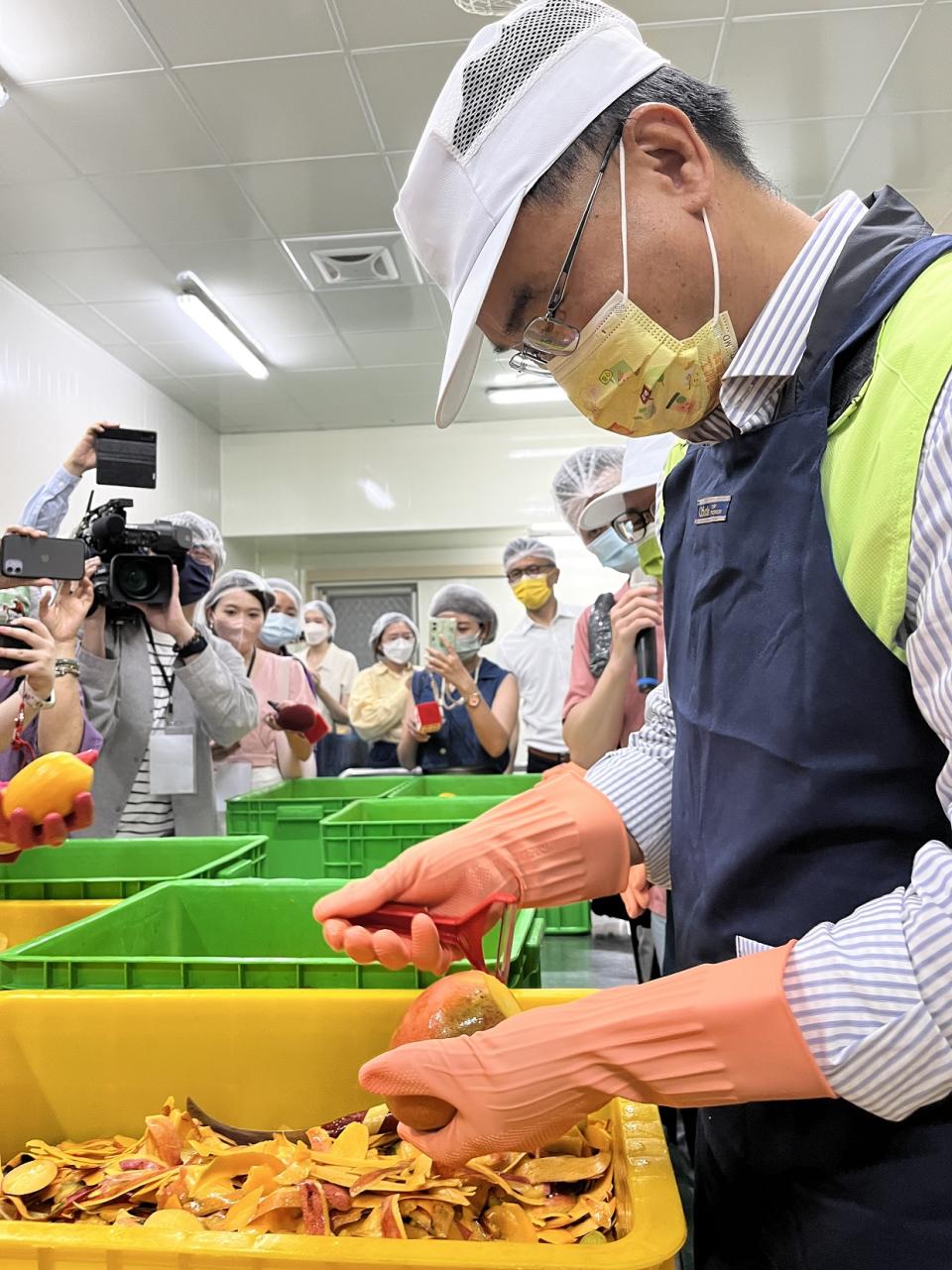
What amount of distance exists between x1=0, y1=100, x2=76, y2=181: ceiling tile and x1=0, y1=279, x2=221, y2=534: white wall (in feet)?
3.41

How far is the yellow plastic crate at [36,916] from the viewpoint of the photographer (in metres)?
1.35

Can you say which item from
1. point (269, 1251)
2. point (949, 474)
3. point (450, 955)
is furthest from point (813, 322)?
point (269, 1251)

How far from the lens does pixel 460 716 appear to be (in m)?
3.39

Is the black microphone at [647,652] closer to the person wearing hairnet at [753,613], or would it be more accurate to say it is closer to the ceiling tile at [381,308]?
the person wearing hairnet at [753,613]

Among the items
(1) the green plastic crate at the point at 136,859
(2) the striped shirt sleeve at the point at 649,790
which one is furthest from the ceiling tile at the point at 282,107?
(2) the striped shirt sleeve at the point at 649,790

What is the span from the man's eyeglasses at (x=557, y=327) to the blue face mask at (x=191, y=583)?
1.76m

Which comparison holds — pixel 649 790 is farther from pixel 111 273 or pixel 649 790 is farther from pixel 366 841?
pixel 111 273

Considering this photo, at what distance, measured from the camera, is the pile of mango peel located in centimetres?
77

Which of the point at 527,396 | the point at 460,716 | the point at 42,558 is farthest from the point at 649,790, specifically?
the point at 527,396

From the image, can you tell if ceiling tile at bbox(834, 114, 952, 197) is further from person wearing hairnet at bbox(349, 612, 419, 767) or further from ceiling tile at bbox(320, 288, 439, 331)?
person wearing hairnet at bbox(349, 612, 419, 767)

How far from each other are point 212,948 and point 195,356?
526 cm

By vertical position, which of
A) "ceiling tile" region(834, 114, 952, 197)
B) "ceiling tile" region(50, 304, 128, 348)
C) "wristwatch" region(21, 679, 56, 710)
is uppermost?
"ceiling tile" region(834, 114, 952, 197)

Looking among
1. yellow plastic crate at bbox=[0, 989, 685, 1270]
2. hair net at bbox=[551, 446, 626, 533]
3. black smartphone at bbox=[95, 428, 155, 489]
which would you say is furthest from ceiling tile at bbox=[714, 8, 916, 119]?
yellow plastic crate at bbox=[0, 989, 685, 1270]

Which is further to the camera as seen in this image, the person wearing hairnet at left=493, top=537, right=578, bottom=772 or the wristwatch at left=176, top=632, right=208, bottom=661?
the person wearing hairnet at left=493, top=537, right=578, bottom=772
